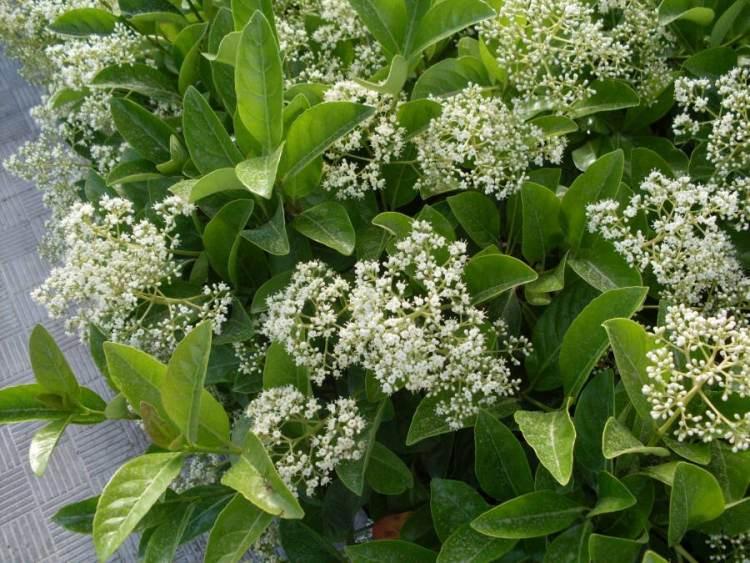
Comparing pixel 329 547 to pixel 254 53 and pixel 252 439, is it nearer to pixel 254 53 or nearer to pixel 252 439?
pixel 252 439

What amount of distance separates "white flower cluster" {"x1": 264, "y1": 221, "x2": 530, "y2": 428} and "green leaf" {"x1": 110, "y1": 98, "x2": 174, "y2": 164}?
0.30 m

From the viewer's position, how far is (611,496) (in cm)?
74

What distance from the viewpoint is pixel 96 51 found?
1.04 metres

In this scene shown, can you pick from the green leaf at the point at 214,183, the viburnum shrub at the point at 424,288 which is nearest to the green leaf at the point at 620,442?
the viburnum shrub at the point at 424,288

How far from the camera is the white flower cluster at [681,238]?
2.54 feet

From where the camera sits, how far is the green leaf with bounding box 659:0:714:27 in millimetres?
942

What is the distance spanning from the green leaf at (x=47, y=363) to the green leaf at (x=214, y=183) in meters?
0.22

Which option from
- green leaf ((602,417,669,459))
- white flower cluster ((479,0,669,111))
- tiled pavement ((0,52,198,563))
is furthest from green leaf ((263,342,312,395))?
tiled pavement ((0,52,198,563))

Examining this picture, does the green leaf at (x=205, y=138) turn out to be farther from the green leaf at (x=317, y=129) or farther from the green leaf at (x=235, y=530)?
the green leaf at (x=235, y=530)

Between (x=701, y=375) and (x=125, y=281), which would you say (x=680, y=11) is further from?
Answer: (x=125, y=281)

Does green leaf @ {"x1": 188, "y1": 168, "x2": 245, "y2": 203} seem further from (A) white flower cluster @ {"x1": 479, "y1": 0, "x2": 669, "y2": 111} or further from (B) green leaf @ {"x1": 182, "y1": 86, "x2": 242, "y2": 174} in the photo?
(A) white flower cluster @ {"x1": 479, "y1": 0, "x2": 669, "y2": 111}

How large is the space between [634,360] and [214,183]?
1.57 ft

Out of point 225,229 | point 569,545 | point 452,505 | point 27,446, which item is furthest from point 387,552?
point 27,446

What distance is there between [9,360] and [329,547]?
113cm
